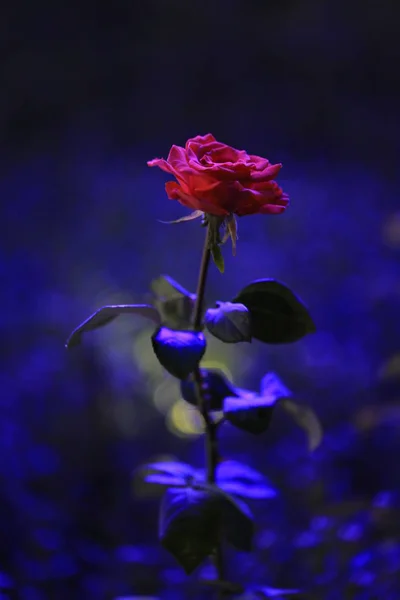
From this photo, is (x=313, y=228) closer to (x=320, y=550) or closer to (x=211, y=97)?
(x=211, y=97)

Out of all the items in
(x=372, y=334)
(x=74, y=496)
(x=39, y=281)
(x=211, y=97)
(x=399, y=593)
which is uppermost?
(x=211, y=97)

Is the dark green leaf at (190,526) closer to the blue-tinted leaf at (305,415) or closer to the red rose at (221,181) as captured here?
the blue-tinted leaf at (305,415)

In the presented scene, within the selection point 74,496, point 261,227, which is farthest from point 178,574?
point 261,227

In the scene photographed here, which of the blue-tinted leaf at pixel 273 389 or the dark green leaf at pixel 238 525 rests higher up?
the blue-tinted leaf at pixel 273 389

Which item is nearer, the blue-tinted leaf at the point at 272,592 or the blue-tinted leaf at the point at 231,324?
the blue-tinted leaf at the point at 231,324

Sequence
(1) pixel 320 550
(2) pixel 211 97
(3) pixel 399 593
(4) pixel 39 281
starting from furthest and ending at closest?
(2) pixel 211 97
(4) pixel 39 281
(1) pixel 320 550
(3) pixel 399 593

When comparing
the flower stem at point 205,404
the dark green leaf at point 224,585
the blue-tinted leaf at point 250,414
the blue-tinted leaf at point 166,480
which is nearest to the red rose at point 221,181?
the flower stem at point 205,404
